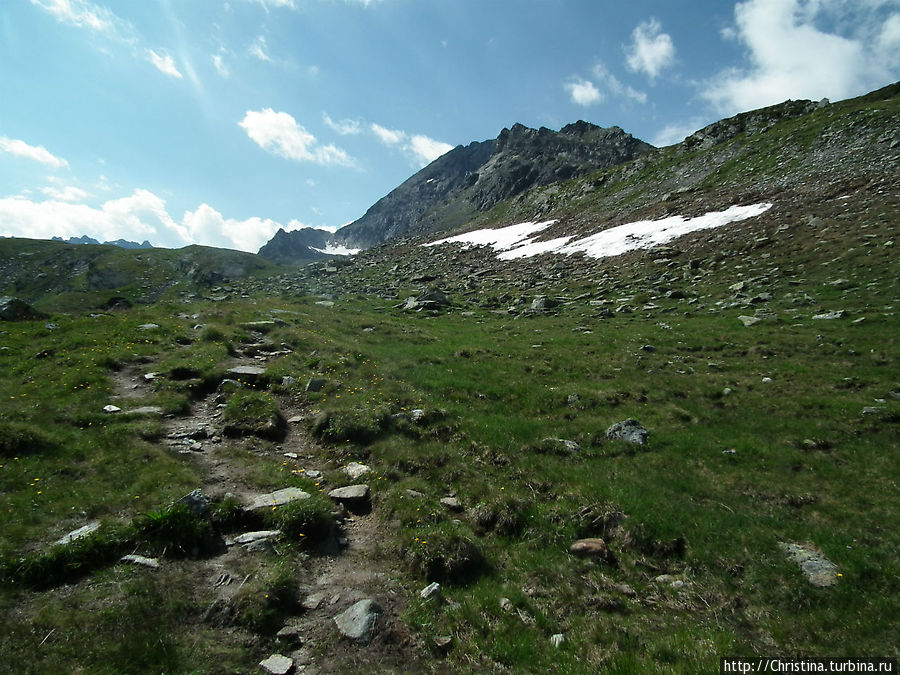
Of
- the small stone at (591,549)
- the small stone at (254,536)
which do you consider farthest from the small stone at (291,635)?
the small stone at (591,549)

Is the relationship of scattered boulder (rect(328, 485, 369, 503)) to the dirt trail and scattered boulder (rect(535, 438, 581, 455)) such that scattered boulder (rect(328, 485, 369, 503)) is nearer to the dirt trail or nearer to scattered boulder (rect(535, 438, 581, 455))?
the dirt trail

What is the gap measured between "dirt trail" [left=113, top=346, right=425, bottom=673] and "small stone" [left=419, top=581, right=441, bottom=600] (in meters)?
0.40

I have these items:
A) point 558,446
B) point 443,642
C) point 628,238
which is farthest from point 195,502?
point 628,238

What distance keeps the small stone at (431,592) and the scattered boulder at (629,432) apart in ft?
29.2

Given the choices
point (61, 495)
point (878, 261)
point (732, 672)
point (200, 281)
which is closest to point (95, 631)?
point (61, 495)

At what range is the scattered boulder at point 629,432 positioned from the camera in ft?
47.7

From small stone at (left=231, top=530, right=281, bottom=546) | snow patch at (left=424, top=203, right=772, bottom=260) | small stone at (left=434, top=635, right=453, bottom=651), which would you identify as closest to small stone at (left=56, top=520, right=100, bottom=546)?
small stone at (left=231, top=530, right=281, bottom=546)

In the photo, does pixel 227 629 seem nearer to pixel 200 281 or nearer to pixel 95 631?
pixel 95 631

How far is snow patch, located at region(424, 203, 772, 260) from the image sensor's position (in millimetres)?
46062

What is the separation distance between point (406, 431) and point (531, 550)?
6.59 metres

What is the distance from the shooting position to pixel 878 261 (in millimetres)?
27031

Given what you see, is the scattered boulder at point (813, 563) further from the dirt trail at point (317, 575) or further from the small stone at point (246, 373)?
the small stone at point (246, 373)

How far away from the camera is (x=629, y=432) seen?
48.9ft

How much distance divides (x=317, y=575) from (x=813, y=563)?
10351mm
